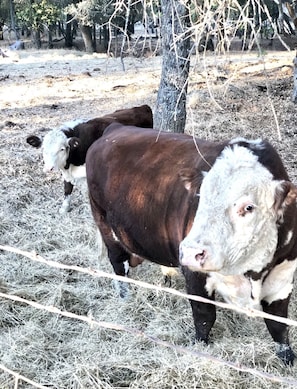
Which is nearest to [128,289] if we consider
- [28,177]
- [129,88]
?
[28,177]

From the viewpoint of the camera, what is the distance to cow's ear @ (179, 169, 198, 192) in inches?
121

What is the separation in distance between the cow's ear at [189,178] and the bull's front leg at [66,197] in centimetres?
317

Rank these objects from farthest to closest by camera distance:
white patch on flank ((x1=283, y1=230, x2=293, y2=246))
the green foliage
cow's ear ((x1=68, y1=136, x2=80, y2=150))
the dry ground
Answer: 1. the green foliage
2. cow's ear ((x1=68, y1=136, x2=80, y2=150))
3. the dry ground
4. white patch on flank ((x1=283, y1=230, x2=293, y2=246))

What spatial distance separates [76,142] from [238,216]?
13.2 ft

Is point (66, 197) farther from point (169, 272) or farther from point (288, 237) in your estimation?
point (288, 237)

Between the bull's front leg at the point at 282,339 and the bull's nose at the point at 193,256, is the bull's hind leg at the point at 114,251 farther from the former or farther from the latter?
the bull's nose at the point at 193,256

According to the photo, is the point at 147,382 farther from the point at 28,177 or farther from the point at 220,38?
the point at 28,177

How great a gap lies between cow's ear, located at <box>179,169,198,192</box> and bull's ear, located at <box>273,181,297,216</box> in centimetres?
49

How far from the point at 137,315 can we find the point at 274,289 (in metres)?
1.22

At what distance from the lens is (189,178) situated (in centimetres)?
311

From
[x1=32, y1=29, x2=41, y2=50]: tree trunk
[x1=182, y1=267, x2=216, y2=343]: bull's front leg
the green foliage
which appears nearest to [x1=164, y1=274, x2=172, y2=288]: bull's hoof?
[x1=182, y1=267, x2=216, y2=343]: bull's front leg

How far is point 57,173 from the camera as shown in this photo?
734cm

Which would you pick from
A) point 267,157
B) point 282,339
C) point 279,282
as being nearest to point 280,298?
point 279,282

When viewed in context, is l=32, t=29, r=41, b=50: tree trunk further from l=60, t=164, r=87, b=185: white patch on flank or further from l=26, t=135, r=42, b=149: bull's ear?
l=60, t=164, r=87, b=185: white patch on flank
